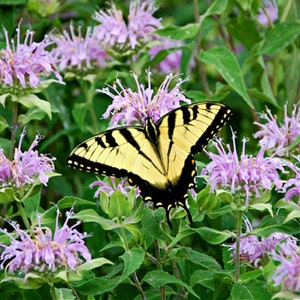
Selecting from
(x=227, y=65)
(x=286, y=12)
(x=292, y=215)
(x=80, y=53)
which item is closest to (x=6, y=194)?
(x=292, y=215)

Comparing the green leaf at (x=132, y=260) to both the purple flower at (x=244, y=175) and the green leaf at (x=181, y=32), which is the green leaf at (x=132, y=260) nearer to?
the purple flower at (x=244, y=175)

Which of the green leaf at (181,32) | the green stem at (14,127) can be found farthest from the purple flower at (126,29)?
the green stem at (14,127)

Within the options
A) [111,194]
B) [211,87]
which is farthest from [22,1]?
[111,194]

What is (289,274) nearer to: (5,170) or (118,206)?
(118,206)

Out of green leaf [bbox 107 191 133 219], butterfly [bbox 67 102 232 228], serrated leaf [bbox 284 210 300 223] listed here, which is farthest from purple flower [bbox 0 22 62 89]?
serrated leaf [bbox 284 210 300 223]

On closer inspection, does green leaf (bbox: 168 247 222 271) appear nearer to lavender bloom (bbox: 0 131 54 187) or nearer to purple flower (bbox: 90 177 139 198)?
purple flower (bbox: 90 177 139 198)

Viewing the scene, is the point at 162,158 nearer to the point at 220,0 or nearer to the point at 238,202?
the point at 238,202
